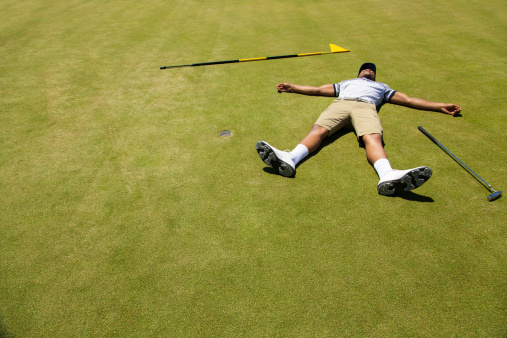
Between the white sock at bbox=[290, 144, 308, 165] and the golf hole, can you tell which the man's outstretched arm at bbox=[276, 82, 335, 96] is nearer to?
the golf hole

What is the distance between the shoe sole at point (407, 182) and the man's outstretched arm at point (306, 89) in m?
2.22

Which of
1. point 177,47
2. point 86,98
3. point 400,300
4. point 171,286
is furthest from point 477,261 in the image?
point 177,47

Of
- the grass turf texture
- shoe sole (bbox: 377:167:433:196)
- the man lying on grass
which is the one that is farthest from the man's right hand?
shoe sole (bbox: 377:167:433:196)

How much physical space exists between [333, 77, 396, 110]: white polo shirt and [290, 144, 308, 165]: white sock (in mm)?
1148

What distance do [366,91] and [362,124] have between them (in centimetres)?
74

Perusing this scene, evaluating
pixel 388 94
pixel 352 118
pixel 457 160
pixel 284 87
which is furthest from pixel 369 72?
pixel 457 160

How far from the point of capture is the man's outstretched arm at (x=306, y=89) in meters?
4.93

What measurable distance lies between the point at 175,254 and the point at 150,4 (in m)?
9.86

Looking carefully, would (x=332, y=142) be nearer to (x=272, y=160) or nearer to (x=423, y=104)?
(x=272, y=160)

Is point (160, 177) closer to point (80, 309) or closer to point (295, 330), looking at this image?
point (80, 309)

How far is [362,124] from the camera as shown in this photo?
12.7 feet

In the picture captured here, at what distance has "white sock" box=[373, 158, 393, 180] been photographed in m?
3.28

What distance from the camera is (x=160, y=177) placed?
3543 millimetres

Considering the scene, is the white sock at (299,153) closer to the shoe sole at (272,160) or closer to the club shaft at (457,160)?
the shoe sole at (272,160)
